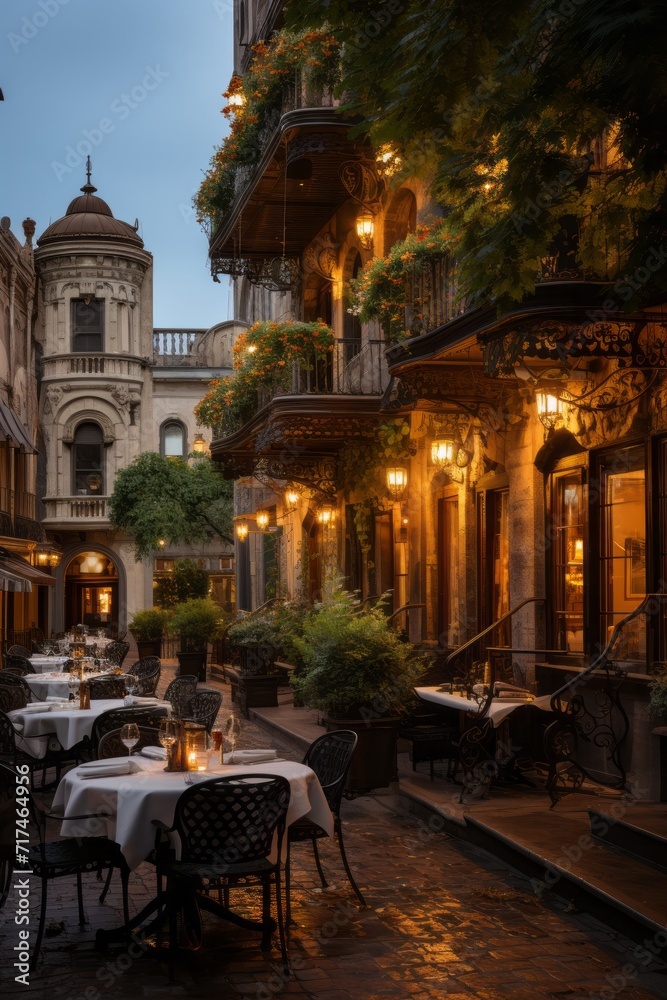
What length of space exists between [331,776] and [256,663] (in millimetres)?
11203

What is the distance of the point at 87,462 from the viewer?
40.3 m

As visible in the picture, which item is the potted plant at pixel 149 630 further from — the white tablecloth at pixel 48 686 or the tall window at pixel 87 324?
the white tablecloth at pixel 48 686

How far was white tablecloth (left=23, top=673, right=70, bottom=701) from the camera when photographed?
14398mm

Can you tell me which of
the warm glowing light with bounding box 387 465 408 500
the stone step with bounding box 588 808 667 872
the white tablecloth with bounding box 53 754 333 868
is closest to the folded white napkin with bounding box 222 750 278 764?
the white tablecloth with bounding box 53 754 333 868

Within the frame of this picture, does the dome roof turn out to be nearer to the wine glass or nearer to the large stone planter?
the large stone planter

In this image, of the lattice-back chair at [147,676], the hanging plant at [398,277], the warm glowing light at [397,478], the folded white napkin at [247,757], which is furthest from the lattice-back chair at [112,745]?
the warm glowing light at [397,478]

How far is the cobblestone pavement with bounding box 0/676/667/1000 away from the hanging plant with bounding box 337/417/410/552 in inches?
335

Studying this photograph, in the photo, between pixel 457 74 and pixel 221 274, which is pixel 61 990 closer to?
pixel 457 74

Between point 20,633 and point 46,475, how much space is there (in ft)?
37.0

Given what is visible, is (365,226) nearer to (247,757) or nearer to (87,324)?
(247,757)

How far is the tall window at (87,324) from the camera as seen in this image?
40219 millimetres

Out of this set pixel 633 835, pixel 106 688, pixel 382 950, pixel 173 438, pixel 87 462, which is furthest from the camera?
pixel 173 438

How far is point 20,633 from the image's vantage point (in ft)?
96.9

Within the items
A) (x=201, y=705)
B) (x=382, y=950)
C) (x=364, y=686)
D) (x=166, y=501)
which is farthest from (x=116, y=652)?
(x=166, y=501)
